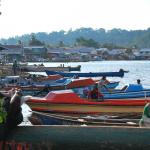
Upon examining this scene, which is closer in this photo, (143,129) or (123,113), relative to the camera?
(143,129)

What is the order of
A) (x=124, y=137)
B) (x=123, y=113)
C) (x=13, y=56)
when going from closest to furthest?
(x=124, y=137)
(x=123, y=113)
(x=13, y=56)

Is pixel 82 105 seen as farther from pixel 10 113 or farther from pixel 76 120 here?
pixel 10 113

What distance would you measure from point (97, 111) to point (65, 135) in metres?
13.0

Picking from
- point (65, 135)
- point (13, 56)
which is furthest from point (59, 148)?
point (13, 56)

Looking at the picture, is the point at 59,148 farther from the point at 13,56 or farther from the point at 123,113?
the point at 13,56

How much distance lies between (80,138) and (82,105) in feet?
42.9

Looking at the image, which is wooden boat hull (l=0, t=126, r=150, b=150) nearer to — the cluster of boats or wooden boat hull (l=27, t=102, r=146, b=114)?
the cluster of boats

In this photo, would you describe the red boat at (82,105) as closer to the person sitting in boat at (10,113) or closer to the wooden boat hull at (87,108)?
the wooden boat hull at (87,108)

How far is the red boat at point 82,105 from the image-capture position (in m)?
20.4

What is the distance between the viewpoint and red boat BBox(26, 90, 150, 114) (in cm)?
2044

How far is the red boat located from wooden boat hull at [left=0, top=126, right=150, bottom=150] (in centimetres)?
1273

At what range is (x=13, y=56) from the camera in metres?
155

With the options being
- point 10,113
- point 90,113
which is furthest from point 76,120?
point 10,113

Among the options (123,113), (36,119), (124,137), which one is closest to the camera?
A: (124,137)
